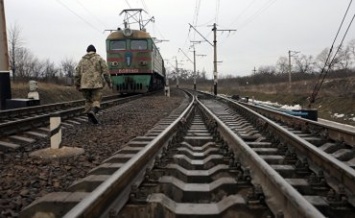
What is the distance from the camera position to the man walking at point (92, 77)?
10.4 meters

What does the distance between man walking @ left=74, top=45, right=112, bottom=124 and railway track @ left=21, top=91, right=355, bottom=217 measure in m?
4.62

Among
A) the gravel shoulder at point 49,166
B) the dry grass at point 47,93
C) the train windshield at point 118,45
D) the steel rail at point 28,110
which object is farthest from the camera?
the train windshield at point 118,45

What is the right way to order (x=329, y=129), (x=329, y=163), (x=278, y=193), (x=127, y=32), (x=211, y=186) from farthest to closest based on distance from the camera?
(x=127, y=32) → (x=329, y=129) → (x=329, y=163) → (x=211, y=186) → (x=278, y=193)

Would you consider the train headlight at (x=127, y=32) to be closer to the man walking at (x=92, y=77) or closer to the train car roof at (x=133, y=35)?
the train car roof at (x=133, y=35)

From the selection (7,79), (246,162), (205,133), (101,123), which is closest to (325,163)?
(246,162)

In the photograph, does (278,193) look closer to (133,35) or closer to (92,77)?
(92,77)

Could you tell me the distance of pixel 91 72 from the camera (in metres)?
10.4

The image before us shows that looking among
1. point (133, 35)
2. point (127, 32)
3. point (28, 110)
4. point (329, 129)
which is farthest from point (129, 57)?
point (329, 129)

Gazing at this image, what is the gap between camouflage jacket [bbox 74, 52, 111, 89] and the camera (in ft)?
34.1

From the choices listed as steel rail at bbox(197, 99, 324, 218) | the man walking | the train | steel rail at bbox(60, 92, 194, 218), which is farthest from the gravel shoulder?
the train

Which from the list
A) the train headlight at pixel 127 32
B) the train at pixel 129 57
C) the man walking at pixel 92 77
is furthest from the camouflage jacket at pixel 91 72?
the train headlight at pixel 127 32

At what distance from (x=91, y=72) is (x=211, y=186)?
688cm

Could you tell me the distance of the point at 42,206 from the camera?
352 centimetres

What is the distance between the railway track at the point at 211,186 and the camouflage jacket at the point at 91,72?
461 cm
